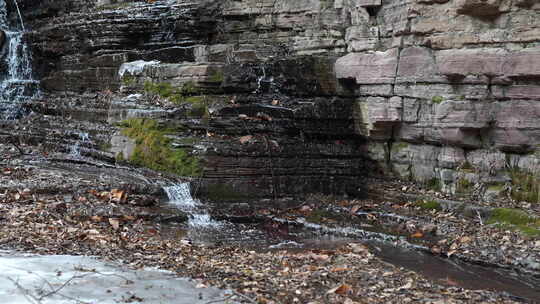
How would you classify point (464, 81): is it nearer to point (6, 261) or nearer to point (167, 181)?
point (167, 181)

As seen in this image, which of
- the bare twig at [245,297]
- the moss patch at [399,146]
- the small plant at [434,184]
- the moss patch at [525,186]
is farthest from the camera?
the moss patch at [399,146]

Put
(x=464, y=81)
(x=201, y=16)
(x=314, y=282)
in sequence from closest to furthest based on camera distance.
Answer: (x=314, y=282), (x=464, y=81), (x=201, y=16)

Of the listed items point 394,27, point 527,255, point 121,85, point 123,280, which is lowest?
point 527,255

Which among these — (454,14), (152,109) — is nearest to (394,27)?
(454,14)

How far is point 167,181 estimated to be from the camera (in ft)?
39.0

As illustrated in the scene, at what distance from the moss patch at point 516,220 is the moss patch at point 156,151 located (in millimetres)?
5429

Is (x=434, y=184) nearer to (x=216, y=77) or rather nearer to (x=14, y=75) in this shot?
(x=216, y=77)

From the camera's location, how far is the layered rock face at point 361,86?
11.2 metres

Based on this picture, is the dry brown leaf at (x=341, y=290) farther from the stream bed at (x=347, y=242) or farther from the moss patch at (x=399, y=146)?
the moss patch at (x=399, y=146)

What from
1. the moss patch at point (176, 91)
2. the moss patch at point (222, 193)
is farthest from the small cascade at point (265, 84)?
the moss patch at point (222, 193)

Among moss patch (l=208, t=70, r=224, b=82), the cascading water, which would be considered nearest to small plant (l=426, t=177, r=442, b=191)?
moss patch (l=208, t=70, r=224, b=82)

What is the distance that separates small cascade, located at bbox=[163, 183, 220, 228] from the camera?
10.5 metres

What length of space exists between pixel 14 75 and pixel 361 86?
11805 millimetres

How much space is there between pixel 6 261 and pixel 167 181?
5.50 metres
